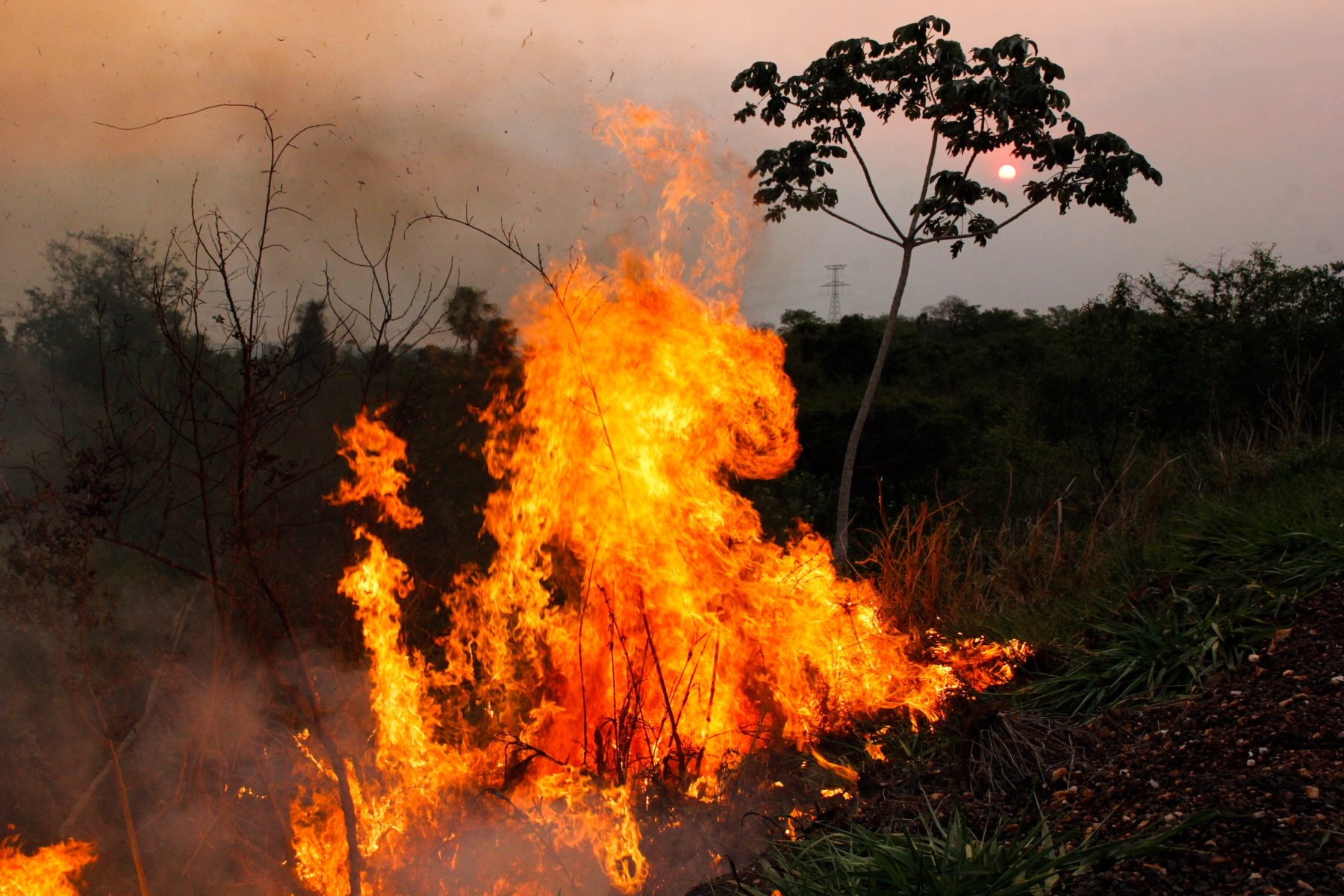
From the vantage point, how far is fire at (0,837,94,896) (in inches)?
166

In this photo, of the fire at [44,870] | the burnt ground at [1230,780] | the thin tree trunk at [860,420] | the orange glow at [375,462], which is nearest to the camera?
the burnt ground at [1230,780]

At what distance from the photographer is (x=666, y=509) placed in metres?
5.09

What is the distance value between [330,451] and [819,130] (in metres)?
6.36

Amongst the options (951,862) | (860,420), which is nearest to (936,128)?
(860,420)

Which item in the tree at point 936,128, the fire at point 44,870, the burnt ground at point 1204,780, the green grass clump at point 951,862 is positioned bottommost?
the fire at point 44,870

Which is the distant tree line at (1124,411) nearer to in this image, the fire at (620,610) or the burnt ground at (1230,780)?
the fire at (620,610)

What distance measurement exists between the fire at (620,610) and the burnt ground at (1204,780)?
31.5 inches

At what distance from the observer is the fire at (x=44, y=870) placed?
166 inches

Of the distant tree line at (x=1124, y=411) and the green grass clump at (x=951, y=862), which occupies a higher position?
the distant tree line at (x=1124, y=411)

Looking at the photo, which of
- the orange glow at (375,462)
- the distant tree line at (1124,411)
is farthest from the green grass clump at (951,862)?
the distant tree line at (1124,411)

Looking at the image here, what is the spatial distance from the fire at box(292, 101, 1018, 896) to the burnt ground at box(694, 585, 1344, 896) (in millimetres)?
801

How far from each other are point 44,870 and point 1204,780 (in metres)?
5.31

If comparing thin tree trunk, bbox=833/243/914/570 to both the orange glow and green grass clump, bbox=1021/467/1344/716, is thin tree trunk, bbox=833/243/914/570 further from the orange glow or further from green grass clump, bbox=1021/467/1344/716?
the orange glow

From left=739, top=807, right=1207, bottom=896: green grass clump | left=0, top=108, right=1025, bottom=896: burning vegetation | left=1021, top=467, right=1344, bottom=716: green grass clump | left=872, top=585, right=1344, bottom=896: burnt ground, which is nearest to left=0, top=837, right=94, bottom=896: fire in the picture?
left=0, top=108, right=1025, bottom=896: burning vegetation
